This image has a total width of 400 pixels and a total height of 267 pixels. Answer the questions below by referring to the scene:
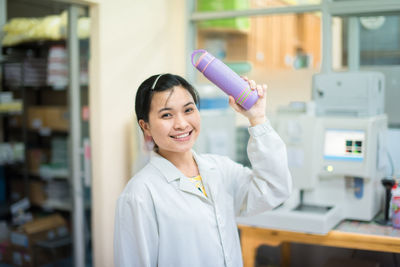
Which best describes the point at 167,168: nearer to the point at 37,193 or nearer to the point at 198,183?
the point at 198,183

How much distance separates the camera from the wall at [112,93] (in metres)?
3.34

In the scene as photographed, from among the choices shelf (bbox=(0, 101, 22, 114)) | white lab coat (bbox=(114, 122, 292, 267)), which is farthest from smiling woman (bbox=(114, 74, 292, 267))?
shelf (bbox=(0, 101, 22, 114))

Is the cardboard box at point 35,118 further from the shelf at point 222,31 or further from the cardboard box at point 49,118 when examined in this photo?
the shelf at point 222,31

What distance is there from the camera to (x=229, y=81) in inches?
63.8

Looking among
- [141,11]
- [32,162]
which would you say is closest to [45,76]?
[32,162]

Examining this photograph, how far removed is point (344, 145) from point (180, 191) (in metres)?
1.43

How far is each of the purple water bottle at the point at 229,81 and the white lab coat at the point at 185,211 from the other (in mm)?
104

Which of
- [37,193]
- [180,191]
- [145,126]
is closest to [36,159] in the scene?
[37,193]

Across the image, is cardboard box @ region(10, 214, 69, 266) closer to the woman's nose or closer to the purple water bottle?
the woman's nose

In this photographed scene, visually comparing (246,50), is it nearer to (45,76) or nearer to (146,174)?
(45,76)

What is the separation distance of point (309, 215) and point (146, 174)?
1.27 metres

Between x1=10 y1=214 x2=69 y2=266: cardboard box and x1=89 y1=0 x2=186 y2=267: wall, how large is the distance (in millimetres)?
625

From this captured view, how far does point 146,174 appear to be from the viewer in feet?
5.39

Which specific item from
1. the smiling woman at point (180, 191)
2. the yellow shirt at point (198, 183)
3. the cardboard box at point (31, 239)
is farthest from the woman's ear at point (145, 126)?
the cardboard box at point (31, 239)
